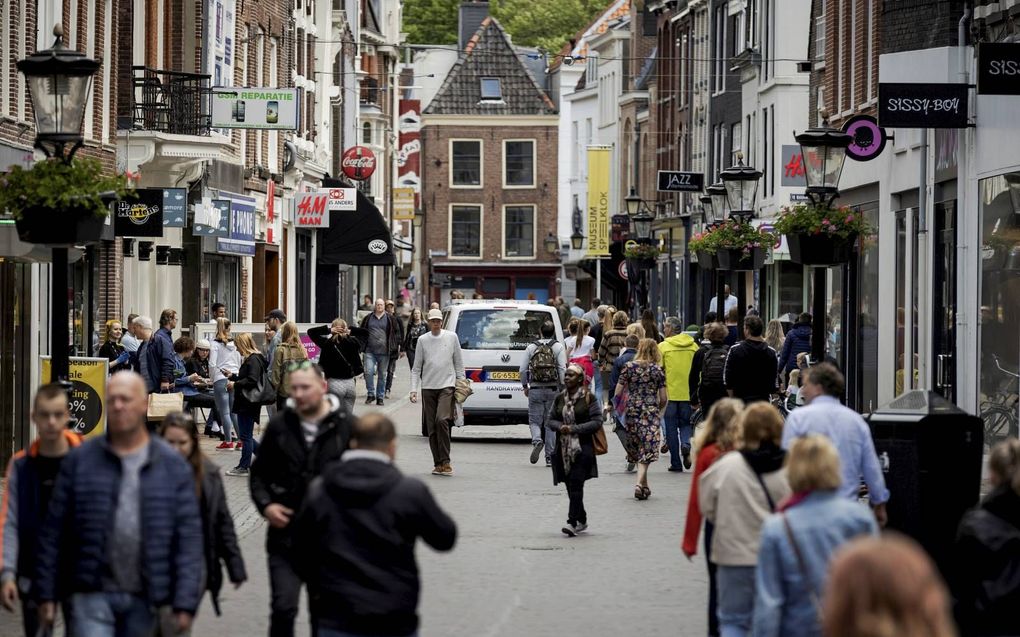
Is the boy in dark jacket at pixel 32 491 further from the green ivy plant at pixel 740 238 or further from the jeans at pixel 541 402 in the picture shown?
the green ivy plant at pixel 740 238

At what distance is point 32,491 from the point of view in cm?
827

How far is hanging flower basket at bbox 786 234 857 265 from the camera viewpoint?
18641mm

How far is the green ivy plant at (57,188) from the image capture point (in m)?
12.4

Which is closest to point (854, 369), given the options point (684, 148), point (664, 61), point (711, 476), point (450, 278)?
point (711, 476)

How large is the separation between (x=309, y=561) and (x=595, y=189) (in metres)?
64.3

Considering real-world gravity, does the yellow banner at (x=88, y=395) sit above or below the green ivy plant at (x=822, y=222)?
below

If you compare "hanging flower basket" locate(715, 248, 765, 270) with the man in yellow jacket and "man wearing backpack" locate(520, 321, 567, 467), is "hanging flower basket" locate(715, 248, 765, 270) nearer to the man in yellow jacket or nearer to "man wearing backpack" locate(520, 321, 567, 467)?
the man in yellow jacket

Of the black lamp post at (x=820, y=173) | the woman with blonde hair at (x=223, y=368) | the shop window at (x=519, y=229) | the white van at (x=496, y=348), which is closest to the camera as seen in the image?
the black lamp post at (x=820, y=173)

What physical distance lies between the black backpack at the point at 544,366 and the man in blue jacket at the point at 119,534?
1522 centimetres

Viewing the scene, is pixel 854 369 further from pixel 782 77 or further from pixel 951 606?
Result: pixel 951 606

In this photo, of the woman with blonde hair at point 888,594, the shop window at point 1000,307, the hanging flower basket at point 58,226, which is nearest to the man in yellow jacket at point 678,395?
the shop window at point 1000,307

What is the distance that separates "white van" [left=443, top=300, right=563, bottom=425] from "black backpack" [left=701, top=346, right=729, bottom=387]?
501cm

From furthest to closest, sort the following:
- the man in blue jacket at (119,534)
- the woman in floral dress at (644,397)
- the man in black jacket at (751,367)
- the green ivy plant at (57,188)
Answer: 1. the woman in floral dress at (644,397)
2. the man in black jacket at (751,367)
3. the green ivy plant at (57,188)
4. the man in blue jacket at (119,534)

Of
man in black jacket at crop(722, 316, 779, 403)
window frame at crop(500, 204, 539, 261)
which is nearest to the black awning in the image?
man in black jacket at crop(722, 316, 779, 403)
